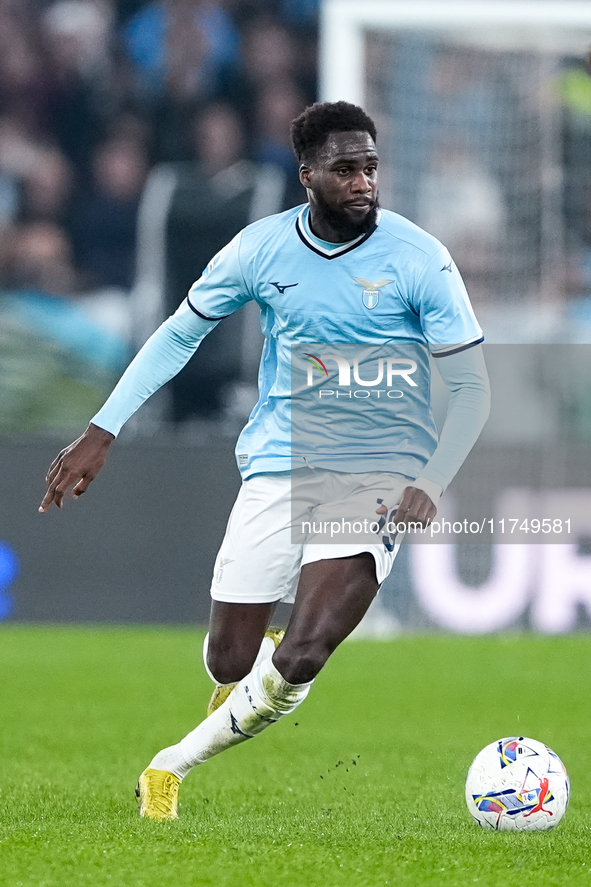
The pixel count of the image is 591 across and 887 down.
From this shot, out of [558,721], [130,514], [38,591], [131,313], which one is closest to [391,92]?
[131,313]

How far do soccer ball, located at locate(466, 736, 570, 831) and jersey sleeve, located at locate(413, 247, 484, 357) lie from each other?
4.23 feet

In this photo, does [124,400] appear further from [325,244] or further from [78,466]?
[325,244]

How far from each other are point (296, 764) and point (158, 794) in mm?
1516

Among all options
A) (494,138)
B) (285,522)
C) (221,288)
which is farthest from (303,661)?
(494,138)

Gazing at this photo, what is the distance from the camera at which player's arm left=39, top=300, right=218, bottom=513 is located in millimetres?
4559

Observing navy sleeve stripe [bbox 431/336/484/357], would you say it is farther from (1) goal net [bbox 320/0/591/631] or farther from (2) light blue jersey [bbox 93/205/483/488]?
(1) goal net [bbox 320/0/591/631]

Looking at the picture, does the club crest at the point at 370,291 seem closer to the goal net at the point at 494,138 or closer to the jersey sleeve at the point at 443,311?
the jersey sleeve at the point at 443,311

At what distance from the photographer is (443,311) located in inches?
178

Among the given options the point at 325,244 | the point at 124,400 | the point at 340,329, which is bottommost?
the point at 124,400

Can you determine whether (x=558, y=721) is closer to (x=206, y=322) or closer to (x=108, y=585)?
(x=206, y=322)

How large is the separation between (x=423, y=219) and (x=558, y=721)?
5.10 meters

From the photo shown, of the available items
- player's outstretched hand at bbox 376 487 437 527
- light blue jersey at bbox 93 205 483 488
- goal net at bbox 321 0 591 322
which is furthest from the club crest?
goal net at bbox 321 0 591 322

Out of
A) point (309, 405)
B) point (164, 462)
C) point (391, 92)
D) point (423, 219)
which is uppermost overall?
point (391, 92)

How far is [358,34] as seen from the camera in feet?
34.4
